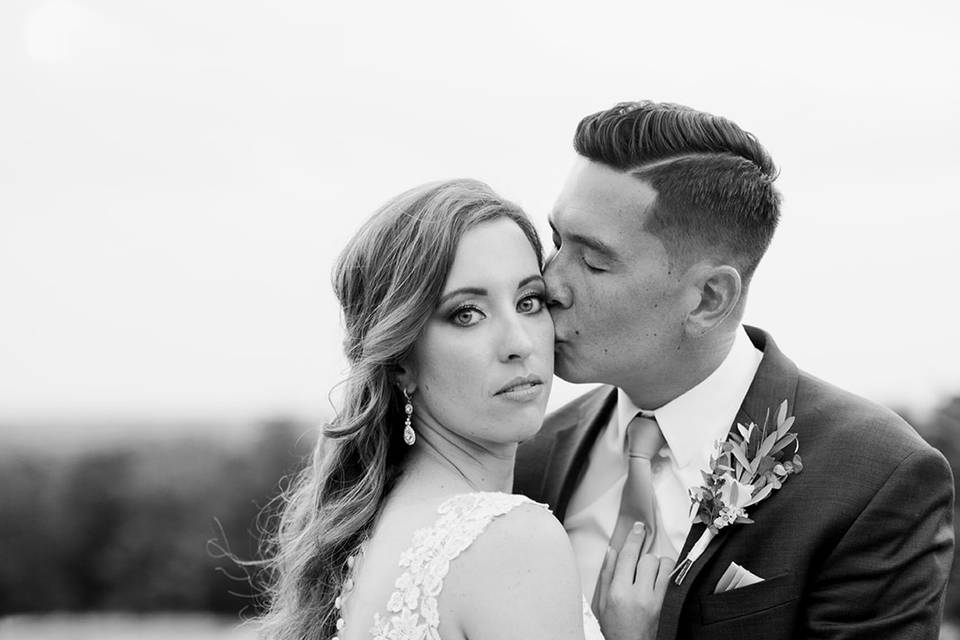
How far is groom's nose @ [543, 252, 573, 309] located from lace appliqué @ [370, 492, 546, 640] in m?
0.98

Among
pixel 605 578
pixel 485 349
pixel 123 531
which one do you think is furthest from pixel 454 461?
pixel 123 531

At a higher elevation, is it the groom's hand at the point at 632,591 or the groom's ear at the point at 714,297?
the groom's ear at the point at 714,297

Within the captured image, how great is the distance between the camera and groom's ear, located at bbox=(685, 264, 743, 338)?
449 cm

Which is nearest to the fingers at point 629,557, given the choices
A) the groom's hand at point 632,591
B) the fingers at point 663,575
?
the groom's hand at point 632,591

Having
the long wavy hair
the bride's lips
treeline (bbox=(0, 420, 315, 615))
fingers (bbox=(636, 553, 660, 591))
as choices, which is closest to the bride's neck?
the long wavy hair

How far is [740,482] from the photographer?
4055mm

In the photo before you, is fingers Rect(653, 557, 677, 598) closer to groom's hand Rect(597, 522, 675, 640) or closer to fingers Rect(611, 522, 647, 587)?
groom's hand Rect(597, 522, 675, 640)

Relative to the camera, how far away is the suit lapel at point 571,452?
4.86 metres

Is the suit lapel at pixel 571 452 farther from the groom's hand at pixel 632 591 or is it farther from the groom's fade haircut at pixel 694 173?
the groom's fade haircut at pixel 694 173

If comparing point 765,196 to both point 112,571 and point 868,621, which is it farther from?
point 112,571

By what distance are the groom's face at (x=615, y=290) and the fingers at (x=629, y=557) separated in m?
0.66

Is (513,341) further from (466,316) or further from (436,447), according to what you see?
(436,447)

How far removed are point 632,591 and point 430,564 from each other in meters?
0.98

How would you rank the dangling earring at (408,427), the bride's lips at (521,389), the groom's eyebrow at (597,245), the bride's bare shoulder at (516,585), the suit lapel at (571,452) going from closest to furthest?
the bride's bare shoulder at (516,585)
the bride's lips at (521,389)
the dangling earring at (408,427)
the groom's eyebrow at (597,245)
the suit lapel at (571,452)
